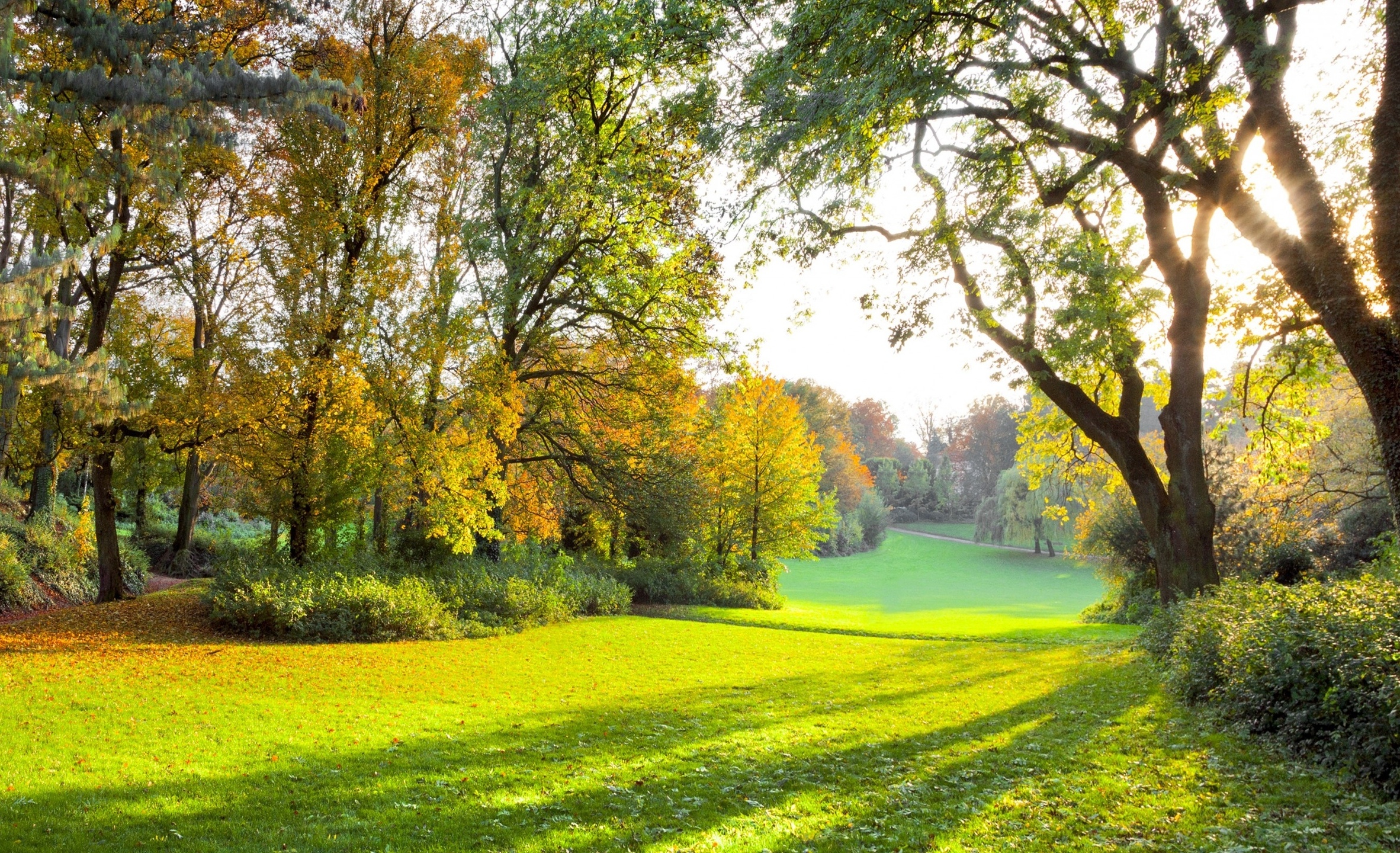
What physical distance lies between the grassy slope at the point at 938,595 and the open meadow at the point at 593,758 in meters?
10.6

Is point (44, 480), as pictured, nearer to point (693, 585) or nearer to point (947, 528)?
point (693, 585)

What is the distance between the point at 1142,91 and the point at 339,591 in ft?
48.9

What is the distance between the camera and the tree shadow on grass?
4.98m

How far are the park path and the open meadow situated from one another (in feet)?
144

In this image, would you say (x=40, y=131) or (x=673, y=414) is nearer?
(x=40, y=131)

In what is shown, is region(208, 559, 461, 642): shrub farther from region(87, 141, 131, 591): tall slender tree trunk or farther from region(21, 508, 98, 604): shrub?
region(21, 508, 98, 604): shrub

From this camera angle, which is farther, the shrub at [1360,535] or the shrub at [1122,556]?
the shrub at [1122,556]

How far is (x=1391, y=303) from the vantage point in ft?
22.1

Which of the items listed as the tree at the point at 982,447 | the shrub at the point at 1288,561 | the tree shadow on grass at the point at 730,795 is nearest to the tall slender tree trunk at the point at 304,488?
the tree shadow on grass at the point at 730,795

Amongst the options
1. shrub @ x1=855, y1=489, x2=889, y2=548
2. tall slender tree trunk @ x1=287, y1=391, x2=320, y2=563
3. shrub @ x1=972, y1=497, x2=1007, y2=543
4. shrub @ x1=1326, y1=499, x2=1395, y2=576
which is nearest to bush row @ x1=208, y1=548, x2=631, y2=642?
tall slender tree trunk @ x1=287, y1=391, x2=320, y2=563

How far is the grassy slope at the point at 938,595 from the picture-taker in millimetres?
23500

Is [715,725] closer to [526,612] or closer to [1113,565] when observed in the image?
[526,612]

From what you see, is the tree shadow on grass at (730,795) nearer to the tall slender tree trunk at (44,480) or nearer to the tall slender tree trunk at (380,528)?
the tall slender tree trunk at (380,528)

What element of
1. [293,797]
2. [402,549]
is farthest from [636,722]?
[402,549]
